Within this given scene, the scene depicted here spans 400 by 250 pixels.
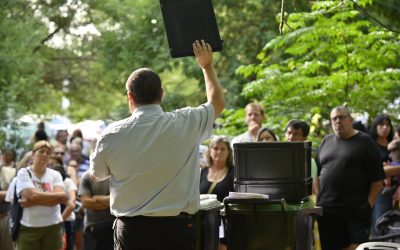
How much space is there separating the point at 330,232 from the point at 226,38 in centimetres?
1260

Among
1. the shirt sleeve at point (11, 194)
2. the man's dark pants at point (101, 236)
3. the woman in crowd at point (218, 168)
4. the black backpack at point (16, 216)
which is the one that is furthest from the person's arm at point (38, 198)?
the woman in crowd at point (218, 168)

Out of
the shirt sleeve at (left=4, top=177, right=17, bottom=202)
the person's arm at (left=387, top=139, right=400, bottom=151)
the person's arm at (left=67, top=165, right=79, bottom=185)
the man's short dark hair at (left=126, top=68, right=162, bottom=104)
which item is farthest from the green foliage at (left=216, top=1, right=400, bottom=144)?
the man's short dark hair at (left=126, top=68, right=162, bottom=104)

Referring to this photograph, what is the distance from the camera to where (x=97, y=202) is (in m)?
11.1

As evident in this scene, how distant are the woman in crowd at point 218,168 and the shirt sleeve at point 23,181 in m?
2.19

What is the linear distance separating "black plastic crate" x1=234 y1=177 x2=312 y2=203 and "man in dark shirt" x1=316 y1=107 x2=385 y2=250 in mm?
2990

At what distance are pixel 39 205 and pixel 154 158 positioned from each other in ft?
17.4

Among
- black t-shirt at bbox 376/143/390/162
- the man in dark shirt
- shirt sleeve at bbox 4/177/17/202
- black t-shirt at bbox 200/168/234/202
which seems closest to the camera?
black t-shirt at bbox 200/168/234/202

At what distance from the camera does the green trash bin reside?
7.64 meters

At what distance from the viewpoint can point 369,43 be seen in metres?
14.8

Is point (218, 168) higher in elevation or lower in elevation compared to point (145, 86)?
lower

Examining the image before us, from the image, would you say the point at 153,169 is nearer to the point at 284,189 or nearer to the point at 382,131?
the point at 284,189

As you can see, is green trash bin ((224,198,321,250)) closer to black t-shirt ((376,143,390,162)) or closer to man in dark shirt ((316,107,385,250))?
man in dark shirt ((316,107,385,250))

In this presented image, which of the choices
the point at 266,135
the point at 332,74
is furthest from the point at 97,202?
the point at 332,74

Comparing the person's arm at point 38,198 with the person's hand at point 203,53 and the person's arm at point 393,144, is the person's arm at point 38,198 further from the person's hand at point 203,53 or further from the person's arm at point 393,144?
the person's hand at point 203,53
